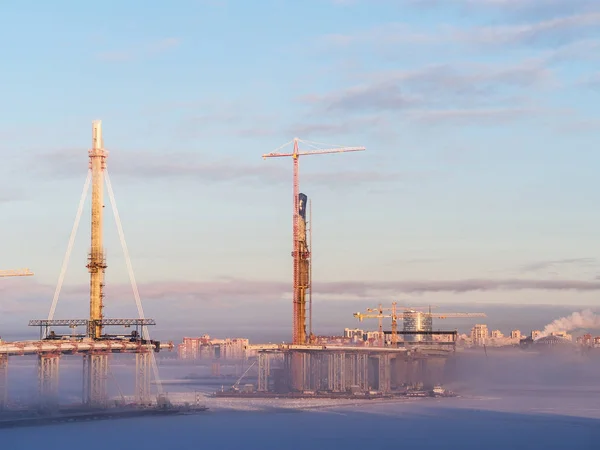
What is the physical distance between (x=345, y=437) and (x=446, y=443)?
17535 mm

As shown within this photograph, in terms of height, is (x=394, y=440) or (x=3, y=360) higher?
(x=3, y=360)

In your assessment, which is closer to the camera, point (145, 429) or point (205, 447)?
point (205, 447)

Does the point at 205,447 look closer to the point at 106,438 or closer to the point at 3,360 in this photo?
the point at 106,438

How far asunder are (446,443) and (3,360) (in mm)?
75401

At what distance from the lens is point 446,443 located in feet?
625

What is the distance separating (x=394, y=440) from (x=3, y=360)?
67.0 meters

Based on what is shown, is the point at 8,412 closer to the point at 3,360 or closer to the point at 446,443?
the point at 3,360

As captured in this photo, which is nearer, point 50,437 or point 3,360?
point 50,437

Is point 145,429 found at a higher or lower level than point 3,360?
lower

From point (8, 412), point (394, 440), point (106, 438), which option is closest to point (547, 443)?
point (394, 440)

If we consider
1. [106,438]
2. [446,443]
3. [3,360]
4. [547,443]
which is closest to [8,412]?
[3,360]

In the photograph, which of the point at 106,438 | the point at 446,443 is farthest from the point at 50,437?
the point at 446,443

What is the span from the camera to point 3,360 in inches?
7702

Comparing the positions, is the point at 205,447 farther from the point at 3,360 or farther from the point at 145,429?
the point at 3,360
